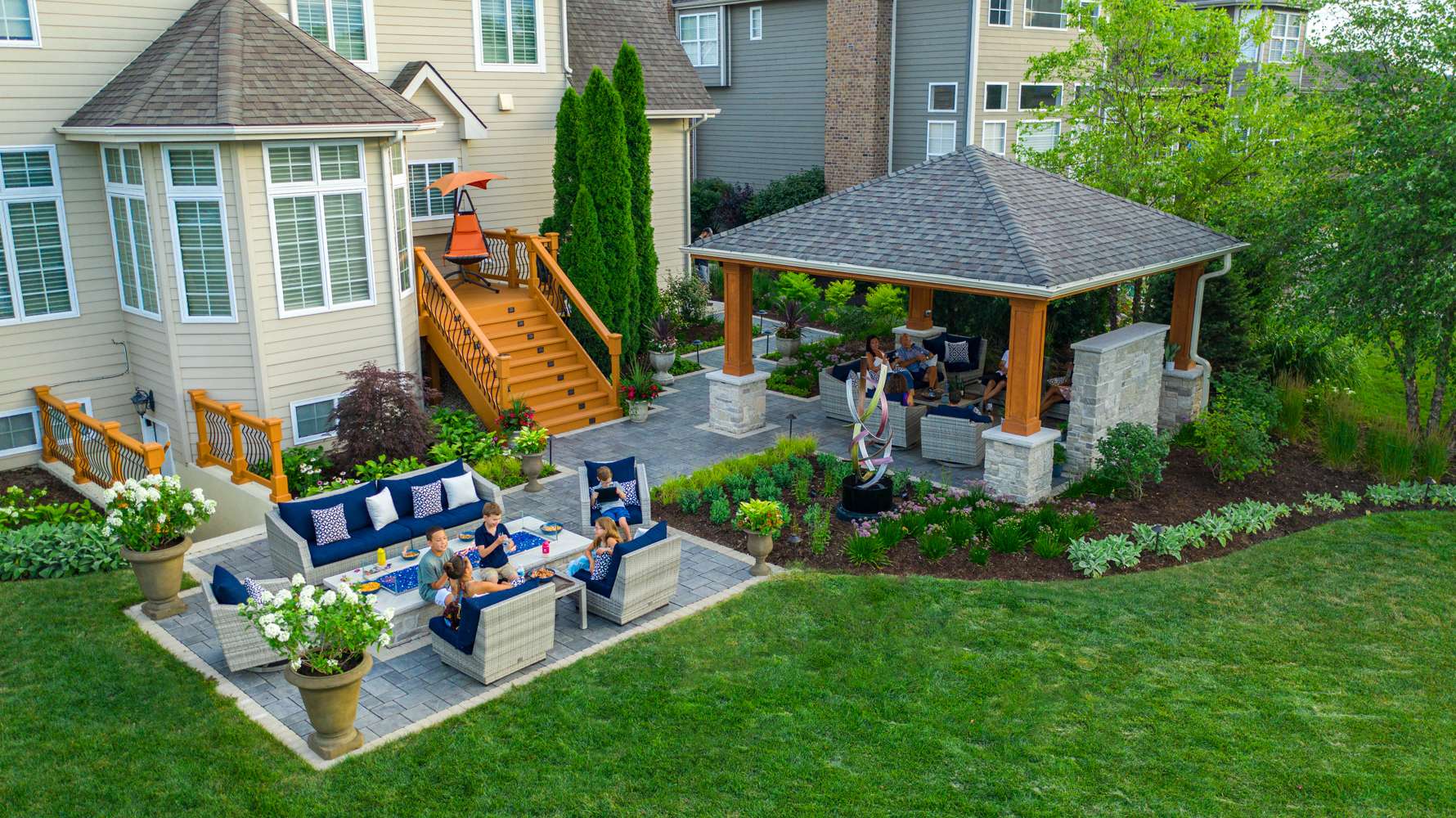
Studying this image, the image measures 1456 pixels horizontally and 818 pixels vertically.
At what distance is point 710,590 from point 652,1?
63.6 feet

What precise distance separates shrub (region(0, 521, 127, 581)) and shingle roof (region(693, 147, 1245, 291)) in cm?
909

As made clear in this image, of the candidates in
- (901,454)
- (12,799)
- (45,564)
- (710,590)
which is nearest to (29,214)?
(45,564)

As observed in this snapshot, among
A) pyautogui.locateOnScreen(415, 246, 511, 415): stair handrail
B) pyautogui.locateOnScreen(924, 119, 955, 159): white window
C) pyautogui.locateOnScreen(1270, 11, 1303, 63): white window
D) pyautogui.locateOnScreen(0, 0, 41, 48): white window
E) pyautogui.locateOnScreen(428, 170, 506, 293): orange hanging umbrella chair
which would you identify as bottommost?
pyautogui.locateOnScreen(415, 246, 511, 415): stair handrail

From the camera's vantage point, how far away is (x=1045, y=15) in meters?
28.8

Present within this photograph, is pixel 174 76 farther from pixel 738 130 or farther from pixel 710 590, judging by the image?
pixel 738 130

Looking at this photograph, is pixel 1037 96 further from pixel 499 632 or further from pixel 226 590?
pixel 226 590

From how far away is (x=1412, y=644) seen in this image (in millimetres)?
11039

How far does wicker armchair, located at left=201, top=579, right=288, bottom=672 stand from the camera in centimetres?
973

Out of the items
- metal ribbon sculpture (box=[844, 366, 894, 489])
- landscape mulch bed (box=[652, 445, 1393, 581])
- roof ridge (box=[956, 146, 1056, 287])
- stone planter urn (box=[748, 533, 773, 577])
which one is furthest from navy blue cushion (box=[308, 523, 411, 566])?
roof ridge (box=[956, 146, 1056, 287])

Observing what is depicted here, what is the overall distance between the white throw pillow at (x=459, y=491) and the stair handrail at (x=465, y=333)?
12.9 ft

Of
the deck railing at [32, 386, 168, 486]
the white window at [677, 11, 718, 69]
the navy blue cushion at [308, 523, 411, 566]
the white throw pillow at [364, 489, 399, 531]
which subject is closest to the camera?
the navy blue cushion at [308, 523, 411, 566]

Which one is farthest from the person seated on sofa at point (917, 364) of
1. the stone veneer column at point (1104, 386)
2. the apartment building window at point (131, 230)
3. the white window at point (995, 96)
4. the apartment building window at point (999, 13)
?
the apartment building window at point (999, 13)

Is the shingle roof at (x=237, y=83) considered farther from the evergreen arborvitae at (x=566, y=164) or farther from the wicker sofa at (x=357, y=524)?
the wicker sofa at (x=357, y=524)

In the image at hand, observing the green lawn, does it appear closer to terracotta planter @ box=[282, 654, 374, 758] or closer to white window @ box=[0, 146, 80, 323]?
terracotta planter @ box=[282, 654, 374, 758]
